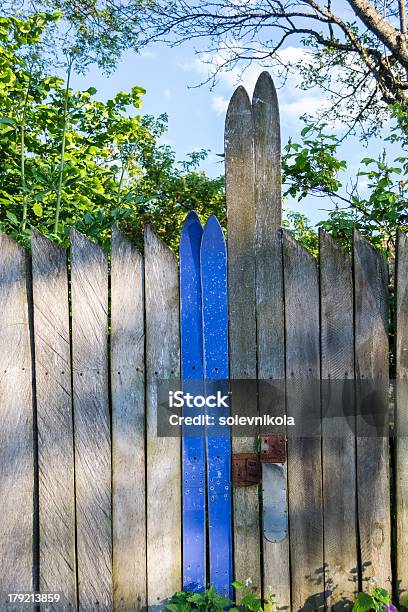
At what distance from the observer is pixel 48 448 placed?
9.08 ft

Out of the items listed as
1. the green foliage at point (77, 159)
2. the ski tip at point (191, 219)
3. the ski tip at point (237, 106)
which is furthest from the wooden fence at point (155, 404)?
the green foliage at point (77, 159)

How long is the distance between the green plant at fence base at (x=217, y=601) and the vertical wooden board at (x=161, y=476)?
63 mm

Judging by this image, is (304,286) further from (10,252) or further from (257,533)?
(10,252)

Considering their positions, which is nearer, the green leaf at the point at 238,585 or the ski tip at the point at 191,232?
the green leaf at the point at 238,585

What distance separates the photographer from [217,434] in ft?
9.09

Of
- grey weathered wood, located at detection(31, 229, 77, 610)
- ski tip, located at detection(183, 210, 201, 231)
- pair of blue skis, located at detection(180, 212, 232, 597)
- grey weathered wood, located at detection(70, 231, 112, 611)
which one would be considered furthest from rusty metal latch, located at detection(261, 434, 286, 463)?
ski tip, located at detection(183, 210, 201, 231)

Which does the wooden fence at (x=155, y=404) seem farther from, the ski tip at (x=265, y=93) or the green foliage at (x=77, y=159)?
the green foliage at (x=77, y=159)

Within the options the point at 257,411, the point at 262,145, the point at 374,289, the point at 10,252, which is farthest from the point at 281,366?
the point at 10,252

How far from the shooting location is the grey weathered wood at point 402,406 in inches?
115

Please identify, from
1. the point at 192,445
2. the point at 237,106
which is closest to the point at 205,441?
the point at 192,445

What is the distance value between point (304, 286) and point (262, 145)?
72cm

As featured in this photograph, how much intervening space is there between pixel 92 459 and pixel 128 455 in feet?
0.57

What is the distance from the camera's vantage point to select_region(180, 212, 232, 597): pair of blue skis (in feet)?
9.00

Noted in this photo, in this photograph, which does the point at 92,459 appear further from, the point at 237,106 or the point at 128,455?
the point at 237,106
